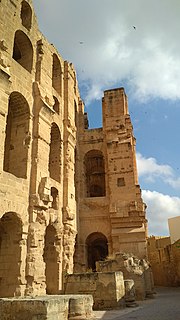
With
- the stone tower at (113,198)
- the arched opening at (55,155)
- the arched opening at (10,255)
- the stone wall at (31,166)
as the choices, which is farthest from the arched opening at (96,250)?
the arched opening at (10,255)

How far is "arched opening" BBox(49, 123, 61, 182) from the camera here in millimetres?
16344

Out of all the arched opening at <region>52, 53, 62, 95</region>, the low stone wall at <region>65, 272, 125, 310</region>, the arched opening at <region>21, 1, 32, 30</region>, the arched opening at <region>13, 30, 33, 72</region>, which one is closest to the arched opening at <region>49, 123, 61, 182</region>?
the arched opening at <region>52, 53, 62, 95</region>

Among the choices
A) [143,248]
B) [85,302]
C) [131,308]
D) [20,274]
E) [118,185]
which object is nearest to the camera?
[85,302]

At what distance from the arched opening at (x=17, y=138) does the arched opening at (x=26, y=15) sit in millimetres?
4289

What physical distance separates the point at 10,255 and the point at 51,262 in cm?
358

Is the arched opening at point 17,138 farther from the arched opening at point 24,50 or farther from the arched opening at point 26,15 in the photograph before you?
the arched opening at point 26,15

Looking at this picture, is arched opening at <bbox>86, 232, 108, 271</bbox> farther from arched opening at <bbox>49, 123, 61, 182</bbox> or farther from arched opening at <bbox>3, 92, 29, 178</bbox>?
arched opening at <bbox>3, 92, 29, 178</bbox>

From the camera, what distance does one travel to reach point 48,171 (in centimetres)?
1427

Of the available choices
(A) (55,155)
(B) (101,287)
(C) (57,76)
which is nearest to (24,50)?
(C) (57,76)

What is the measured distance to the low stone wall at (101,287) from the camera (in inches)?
392

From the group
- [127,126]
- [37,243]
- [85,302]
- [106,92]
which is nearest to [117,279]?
[85,302]

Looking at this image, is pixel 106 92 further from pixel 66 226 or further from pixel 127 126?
pixel 66 226

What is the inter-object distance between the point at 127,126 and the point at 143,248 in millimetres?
7702

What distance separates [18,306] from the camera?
21.0 ft
